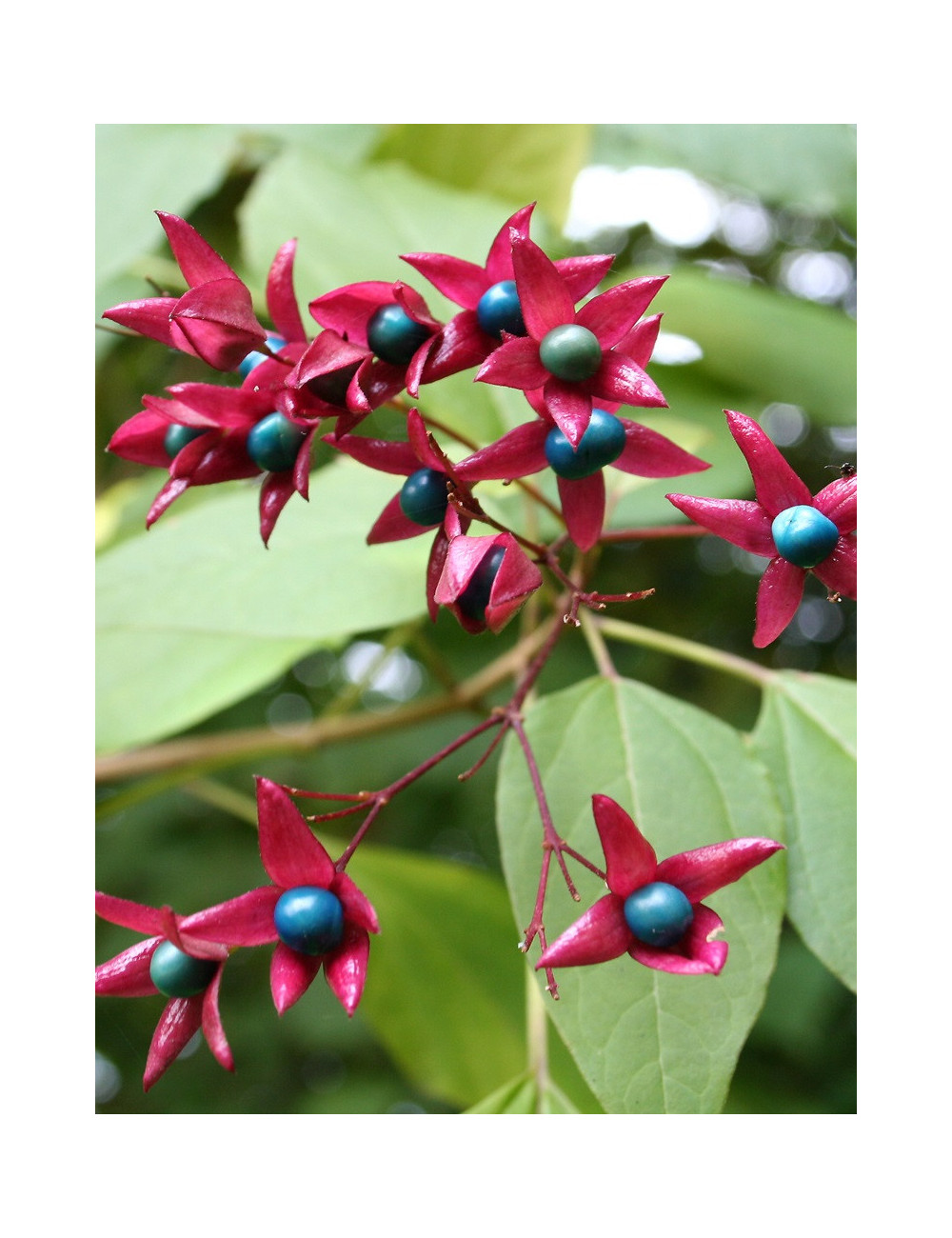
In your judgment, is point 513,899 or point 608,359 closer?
point 608,359

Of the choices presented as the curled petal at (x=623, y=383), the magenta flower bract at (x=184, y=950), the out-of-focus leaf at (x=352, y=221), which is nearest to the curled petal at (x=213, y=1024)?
the magenta flower bract at (x=184, y=950)

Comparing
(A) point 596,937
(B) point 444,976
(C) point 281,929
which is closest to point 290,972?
(C) point 281,929

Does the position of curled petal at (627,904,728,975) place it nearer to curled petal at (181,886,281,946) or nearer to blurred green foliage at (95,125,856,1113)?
curled petal at (181,886,281,946)

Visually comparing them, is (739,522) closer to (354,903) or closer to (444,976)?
(354,903)

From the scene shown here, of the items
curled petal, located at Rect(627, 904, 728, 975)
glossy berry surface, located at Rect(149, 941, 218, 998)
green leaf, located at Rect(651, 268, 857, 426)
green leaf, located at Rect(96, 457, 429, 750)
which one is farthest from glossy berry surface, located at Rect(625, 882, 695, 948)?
green leaf, located at Rect(651, 268, 857, 426)
